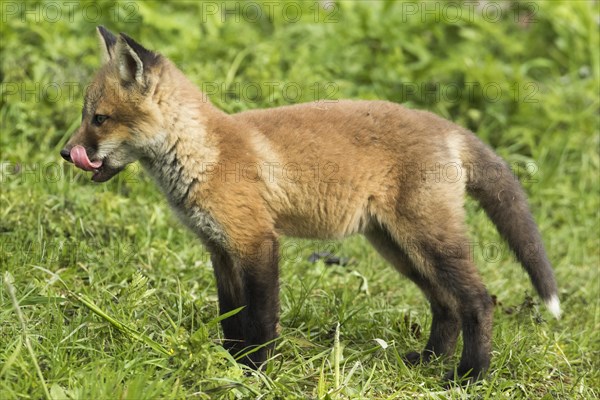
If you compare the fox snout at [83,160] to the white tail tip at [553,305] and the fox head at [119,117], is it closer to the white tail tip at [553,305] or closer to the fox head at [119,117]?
the fox head at [119,117]

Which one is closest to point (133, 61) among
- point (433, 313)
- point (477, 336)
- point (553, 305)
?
point (433, 313)

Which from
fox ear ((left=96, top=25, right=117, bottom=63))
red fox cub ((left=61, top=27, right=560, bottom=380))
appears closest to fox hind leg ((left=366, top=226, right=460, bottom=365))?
red fox cub ((left=61, top=27, right=560, bottom=380))

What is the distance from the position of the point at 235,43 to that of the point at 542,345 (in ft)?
15.5

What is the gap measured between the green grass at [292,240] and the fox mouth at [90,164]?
56cm

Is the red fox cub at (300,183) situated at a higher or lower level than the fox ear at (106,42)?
lower

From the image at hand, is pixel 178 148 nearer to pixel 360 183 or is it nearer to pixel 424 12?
pixel 360 183

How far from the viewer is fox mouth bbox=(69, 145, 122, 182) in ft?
15.3

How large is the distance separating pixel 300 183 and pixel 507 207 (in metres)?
1.37

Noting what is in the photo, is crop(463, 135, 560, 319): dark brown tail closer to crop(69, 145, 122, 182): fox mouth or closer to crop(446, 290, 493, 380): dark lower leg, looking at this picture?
crop(446, 290, 493, 380): dark lower leg

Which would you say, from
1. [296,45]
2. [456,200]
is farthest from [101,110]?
[296,45]

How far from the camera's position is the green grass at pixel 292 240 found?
4.42 m

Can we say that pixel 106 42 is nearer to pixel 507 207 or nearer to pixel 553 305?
pixel 507 207

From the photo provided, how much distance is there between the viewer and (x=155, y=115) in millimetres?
4738

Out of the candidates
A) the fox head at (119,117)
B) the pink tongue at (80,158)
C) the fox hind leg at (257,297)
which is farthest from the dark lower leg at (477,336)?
the pink tongue at (80,158)
